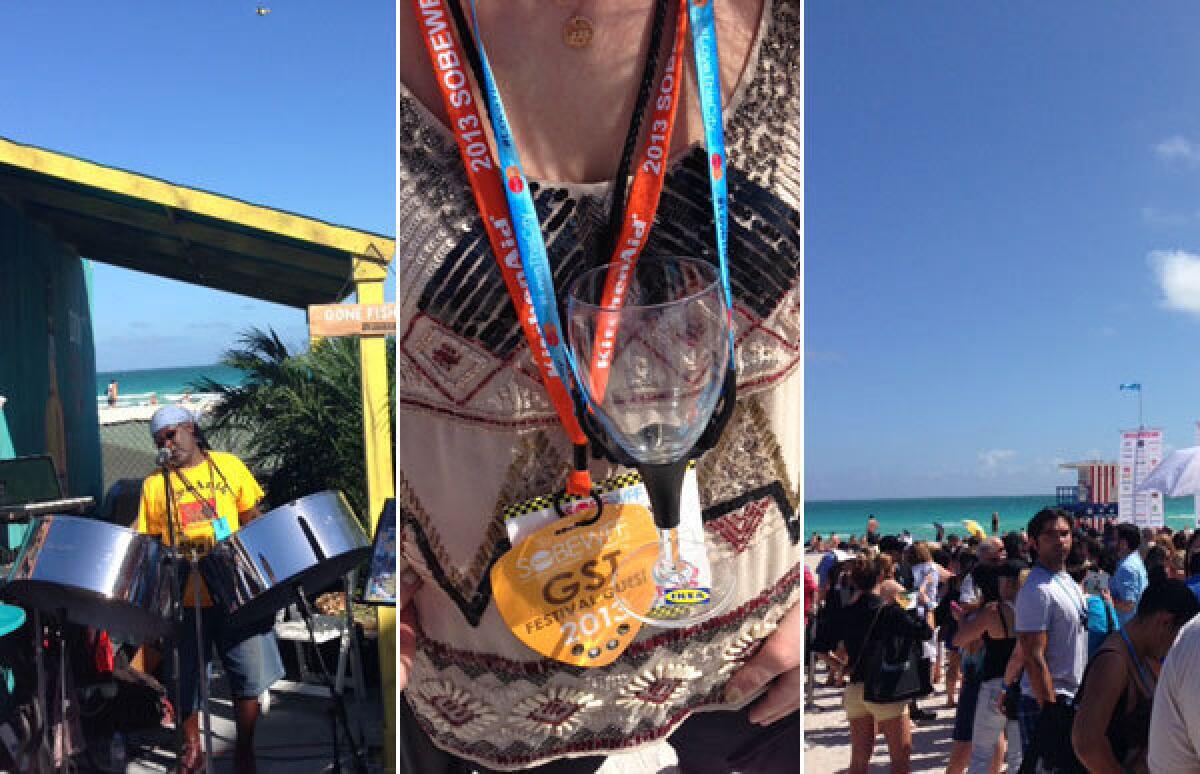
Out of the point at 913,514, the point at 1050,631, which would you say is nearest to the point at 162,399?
the point at 1050,631

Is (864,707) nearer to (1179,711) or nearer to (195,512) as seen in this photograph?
(1179,711)

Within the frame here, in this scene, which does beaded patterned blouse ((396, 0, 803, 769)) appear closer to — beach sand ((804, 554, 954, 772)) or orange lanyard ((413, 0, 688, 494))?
orange lanyard ((413, 0, 688, 494))

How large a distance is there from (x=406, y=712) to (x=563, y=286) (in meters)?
0.62

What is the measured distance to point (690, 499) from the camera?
3.57 ft

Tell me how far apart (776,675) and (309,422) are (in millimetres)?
5153

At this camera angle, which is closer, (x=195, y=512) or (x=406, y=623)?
(x=406, y=623)

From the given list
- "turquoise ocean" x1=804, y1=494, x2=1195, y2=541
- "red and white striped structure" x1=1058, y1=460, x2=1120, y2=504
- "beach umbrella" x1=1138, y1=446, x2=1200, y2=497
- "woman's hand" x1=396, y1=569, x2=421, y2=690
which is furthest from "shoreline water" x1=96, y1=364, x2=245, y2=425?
"turquoise ocean" x1=804, y1=494, x2=1195, y2=541

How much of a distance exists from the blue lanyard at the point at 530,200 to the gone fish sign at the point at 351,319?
6.99 feet

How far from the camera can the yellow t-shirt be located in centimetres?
284

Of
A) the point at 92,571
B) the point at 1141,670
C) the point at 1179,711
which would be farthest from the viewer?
the point at 92,571

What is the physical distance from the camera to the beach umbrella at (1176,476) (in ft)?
30.5

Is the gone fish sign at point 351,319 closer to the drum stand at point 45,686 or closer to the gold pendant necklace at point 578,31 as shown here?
the drum stand at point 45,686

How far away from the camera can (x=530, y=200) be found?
39.6 inches

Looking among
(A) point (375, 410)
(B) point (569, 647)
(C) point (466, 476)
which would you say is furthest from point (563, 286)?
(A) point (375, 410)
